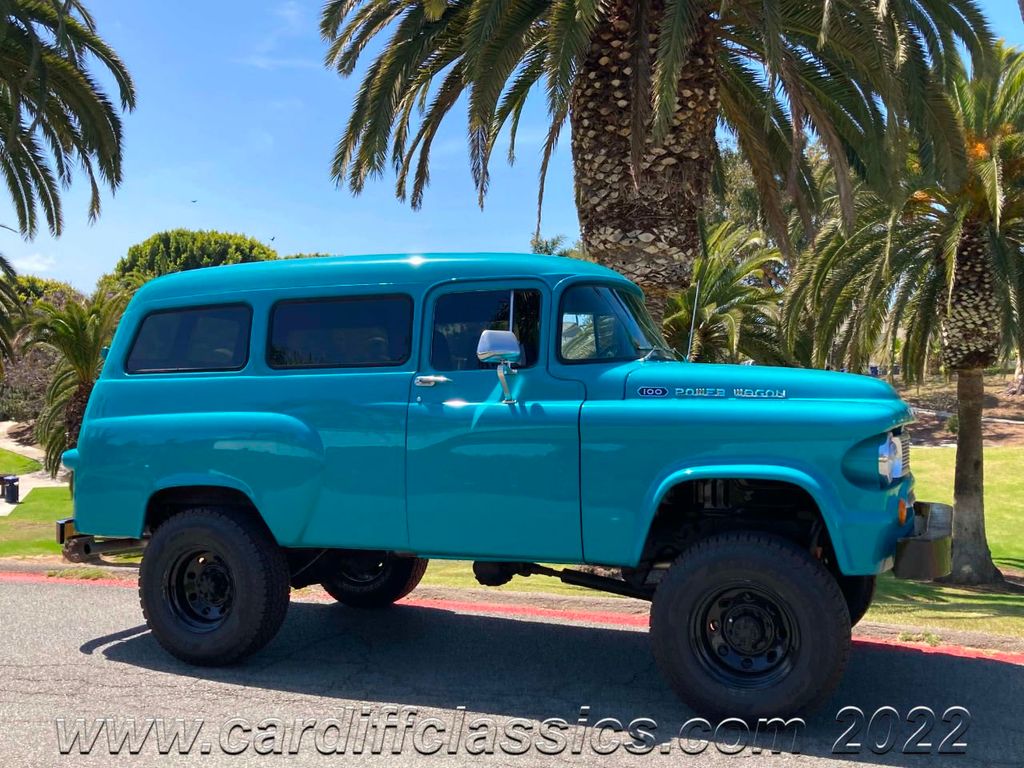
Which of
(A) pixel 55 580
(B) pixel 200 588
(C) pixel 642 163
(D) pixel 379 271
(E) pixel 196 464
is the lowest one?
(A) pixel 55 580

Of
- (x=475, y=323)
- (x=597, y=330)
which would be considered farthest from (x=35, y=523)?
(x=597, y=330)

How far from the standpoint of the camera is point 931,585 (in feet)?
53.2

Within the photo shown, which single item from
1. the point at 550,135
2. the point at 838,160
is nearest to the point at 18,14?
the point at 550,135

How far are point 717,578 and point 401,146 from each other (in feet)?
34.7

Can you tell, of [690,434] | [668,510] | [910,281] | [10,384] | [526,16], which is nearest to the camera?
[690,434]

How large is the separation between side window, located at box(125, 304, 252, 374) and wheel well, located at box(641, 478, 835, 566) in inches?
111

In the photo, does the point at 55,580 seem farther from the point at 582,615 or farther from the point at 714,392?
the point at 714,392

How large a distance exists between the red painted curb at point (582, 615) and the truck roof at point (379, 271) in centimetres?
274

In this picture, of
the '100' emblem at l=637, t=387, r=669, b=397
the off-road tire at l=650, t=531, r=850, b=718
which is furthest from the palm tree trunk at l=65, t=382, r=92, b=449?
the off-road tire at l=650, t=531, r=850, b=718

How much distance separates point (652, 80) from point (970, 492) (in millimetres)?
12754

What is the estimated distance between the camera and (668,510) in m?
5.41

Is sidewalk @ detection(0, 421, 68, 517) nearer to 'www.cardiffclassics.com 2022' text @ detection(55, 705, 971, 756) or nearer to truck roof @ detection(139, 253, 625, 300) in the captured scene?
truck roof @ detection(139, 253, 625, 300)

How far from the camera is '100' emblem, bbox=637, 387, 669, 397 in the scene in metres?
5.17

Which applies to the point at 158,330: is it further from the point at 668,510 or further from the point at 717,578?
the point at 717,578
